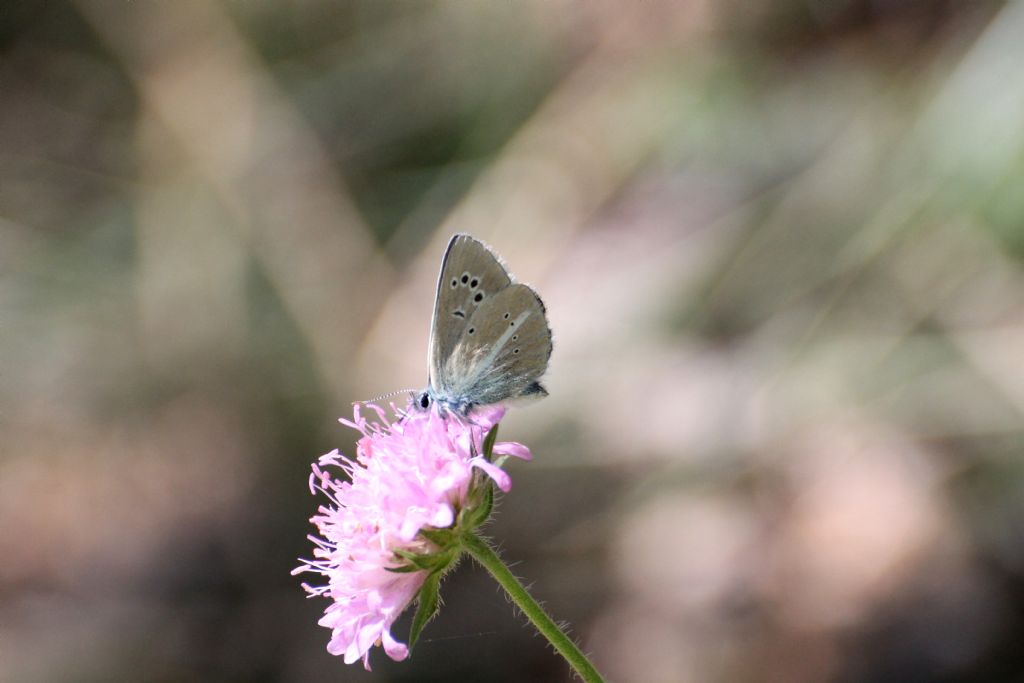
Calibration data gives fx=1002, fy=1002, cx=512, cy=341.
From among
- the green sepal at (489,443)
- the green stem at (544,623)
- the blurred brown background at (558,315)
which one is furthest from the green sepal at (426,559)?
the blurred brown background at (558,315)

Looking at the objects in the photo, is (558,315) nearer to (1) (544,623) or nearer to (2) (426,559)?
(2) (426,559)

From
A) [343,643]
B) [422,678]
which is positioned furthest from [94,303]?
[343,643]

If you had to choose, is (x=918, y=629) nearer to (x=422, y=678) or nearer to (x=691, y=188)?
(x=422, y=678)

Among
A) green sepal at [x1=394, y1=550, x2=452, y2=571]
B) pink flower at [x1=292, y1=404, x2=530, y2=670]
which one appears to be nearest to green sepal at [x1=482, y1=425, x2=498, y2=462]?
pink flower at [x1=292, y1=404, x2=530, y2=670]

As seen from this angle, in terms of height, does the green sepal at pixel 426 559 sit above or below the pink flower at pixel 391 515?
below

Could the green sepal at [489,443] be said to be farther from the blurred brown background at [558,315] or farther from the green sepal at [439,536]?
the blurred brown background at [558,315]

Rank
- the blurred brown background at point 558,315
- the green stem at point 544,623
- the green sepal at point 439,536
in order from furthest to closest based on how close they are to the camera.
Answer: the blurred brown background at point 558,315, the green sepal at point 439,536, the green stem at point 544,623

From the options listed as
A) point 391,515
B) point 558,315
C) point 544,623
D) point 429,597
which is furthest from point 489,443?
point 558,315
